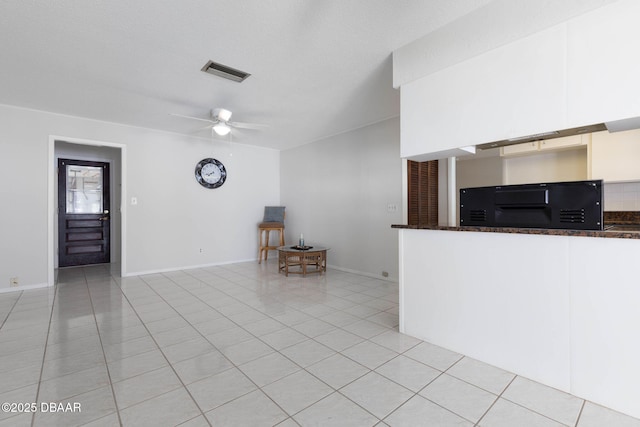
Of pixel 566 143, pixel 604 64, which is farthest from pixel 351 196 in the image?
pixel 604 64

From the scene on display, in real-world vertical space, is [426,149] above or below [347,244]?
above

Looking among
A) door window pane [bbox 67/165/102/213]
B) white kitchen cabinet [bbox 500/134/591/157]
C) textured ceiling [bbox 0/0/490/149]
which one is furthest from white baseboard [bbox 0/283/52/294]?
white kitchen cabinet [bbox 500/134/591/157]

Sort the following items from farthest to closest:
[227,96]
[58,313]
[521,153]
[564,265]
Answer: [521,153], [227,96], [58,313], [564,265]

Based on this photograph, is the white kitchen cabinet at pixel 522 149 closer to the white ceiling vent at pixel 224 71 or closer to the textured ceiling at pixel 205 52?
the textured ceiling at pixel 205 52

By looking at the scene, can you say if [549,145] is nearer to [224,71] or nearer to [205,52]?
[224,71]

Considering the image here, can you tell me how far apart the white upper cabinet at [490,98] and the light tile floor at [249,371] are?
5.37 feet

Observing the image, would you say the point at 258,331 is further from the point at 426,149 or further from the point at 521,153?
the point at 521,153

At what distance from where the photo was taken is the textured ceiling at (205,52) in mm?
2092

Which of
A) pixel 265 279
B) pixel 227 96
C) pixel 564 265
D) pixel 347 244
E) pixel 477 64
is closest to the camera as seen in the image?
pixel 564 265

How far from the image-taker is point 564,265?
1.75 meters

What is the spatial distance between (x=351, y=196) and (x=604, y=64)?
3.72 metres

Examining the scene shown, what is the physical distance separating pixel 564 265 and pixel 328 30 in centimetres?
237

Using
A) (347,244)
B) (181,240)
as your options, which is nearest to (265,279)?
(347,244)

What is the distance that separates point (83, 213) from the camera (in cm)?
598
